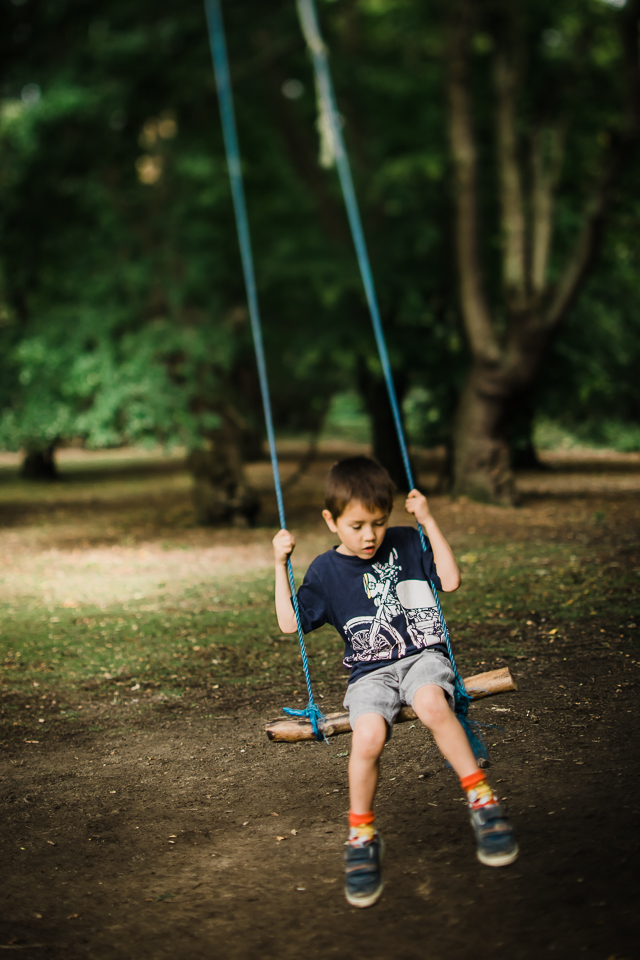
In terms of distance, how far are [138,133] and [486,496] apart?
7.23m

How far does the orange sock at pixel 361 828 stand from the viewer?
299 cm

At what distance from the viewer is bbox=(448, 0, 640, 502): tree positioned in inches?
516

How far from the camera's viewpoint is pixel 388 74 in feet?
47.5

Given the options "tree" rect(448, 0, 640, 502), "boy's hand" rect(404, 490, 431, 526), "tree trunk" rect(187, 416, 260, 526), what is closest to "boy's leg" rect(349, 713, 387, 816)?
"boy's hand" rect(404, 490, 431, 526)

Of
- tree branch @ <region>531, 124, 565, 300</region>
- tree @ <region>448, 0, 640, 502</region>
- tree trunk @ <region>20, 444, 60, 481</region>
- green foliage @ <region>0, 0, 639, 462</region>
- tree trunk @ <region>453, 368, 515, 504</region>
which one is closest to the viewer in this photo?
green foliage @ <region>0, 0, 639, 462</region>

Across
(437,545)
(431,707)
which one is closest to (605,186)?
(437,545)

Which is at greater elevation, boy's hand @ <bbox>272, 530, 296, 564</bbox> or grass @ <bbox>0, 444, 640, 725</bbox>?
boy's hand @ <bbox>272, 530, 296, 564</bbox>

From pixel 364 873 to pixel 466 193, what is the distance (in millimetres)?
12059

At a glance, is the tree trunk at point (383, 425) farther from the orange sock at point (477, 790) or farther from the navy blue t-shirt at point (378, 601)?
the orange sock at point (477, 790)

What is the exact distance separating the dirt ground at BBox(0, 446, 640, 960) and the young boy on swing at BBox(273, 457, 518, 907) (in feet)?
1.02

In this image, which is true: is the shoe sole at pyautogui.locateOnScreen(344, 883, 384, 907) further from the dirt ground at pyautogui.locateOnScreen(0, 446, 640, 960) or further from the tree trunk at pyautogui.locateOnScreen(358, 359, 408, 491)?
the tree trunk at pyautogui.locateOnScreen(358, 359, 408, 491)

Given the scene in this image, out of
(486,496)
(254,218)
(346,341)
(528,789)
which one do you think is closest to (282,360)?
(346,341)

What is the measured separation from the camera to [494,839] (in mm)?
2941

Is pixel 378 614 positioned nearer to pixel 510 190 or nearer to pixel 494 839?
pixel 494 839
